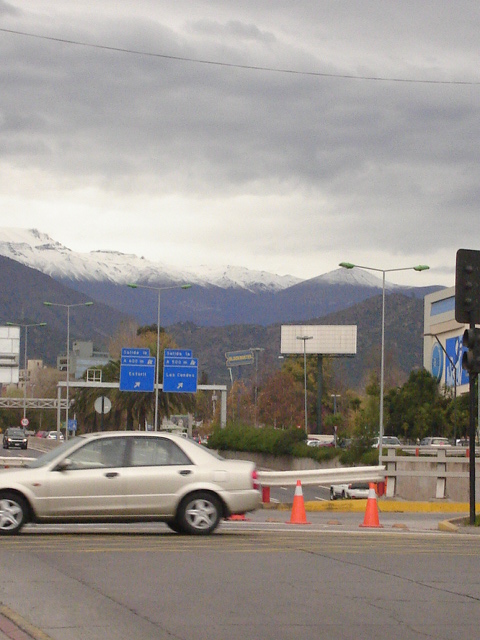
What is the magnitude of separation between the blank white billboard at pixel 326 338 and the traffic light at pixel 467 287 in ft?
277

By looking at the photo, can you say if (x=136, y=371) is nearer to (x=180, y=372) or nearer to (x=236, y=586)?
(x=180, y=372)

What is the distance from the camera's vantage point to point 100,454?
1579 centimetres

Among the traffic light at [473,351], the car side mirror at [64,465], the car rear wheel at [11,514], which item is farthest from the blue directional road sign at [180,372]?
the car rear wheel at [11,514]

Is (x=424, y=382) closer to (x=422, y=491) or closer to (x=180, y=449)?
(x=422, y=491)

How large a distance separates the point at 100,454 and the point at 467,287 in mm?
7429

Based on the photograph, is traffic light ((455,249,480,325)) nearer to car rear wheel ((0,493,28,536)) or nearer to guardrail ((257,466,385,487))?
guardrail ((257,466,385,487))

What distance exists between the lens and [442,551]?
1473 centimetres

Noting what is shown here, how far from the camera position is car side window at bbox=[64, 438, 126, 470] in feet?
51.4

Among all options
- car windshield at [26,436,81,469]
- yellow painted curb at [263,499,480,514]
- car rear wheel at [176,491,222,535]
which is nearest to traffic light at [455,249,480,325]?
car rear wheel at [176,491,222,535]

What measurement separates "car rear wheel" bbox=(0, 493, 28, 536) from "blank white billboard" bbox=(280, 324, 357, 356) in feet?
293

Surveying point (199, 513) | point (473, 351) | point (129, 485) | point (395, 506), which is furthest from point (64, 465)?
point (395, 506)

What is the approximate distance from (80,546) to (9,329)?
181 feet

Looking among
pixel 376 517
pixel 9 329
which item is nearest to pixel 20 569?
pixel 376 517

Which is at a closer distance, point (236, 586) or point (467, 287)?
point (236, 586)
